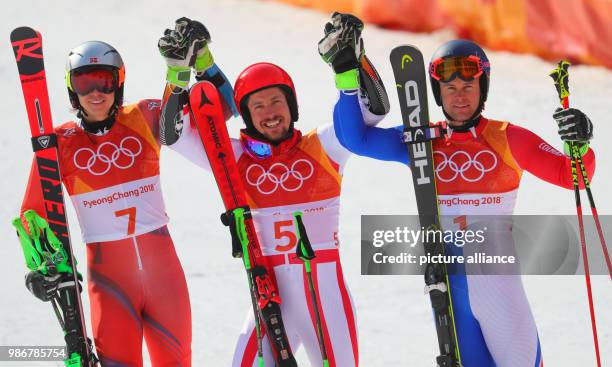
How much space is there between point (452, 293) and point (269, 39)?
28.1ft

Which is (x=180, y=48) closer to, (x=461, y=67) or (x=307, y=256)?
(x=307, y=256)

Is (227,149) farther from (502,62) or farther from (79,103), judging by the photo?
(502,62)

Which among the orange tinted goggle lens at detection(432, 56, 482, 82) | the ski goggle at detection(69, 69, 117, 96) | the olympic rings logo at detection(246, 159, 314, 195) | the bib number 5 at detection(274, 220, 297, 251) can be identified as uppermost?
the ski goggle at detection(69, 69, 117, 96)

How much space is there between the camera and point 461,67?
404 cm

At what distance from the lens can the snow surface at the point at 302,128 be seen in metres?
6.27

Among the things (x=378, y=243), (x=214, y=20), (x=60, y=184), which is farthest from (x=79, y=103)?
(x=214, y=20)

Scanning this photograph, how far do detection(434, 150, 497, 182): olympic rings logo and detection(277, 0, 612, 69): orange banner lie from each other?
6.41 metres

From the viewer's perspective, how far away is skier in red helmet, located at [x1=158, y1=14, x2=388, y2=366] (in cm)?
425

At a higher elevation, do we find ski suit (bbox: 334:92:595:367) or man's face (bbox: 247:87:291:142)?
man's face (bbox: 247:87:291:142)

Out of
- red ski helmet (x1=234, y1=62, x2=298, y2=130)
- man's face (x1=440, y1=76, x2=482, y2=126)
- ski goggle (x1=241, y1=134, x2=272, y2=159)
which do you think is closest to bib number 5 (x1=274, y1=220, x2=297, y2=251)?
ski goggle (x1=241, y1=134, x2=272, y2=159)

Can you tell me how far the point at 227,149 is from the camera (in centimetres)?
429

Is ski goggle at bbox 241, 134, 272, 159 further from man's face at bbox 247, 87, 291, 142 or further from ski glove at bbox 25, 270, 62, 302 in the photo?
ski glove at bbox 25, 270, 62, 302

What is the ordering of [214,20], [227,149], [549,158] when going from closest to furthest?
[549,158] → [227,149] → [214,20]
